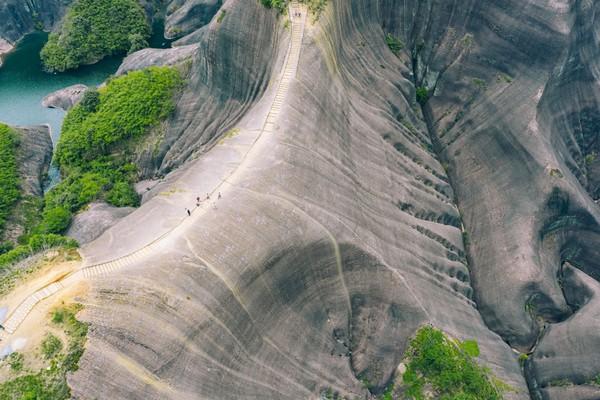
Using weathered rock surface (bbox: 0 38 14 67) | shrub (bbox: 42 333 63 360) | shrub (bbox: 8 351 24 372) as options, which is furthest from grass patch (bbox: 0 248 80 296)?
weathered rock surface (bbox: 0 38 14 67)

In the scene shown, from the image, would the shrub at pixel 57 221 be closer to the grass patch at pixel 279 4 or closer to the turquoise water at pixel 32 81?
the turquoise water at pixel 32 81

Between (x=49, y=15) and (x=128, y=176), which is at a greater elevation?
(x=49, y=15)

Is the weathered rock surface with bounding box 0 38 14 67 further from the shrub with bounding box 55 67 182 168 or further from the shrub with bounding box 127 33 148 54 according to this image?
the shrub with bounding box 55 67 182 168

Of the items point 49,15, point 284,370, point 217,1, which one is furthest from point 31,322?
point 49,15

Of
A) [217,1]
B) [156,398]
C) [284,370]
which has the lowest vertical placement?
[284,370]

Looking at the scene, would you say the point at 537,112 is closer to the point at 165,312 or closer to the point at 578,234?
the point at 578,234

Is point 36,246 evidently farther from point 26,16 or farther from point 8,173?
point 26,16

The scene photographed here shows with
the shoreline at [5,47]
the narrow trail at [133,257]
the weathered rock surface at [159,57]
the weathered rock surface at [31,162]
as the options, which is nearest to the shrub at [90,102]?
the weathered rock surface at [31,162]
